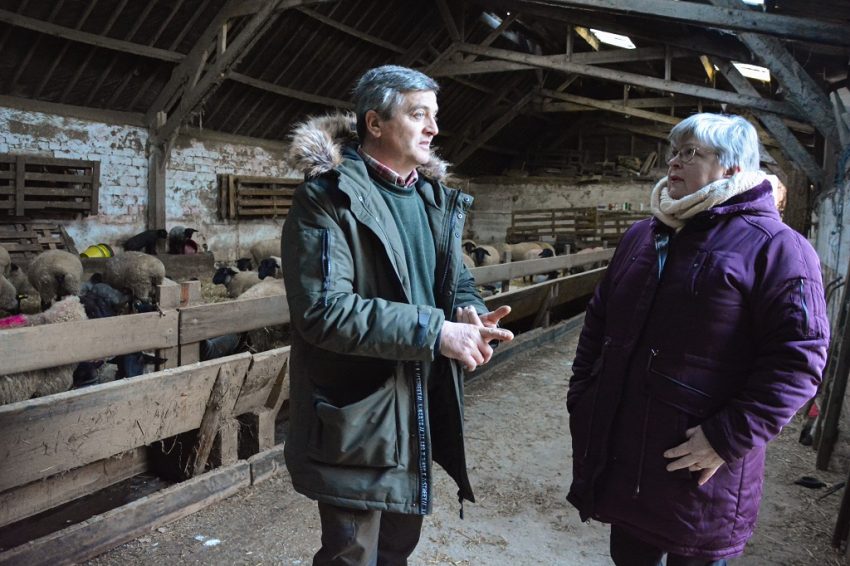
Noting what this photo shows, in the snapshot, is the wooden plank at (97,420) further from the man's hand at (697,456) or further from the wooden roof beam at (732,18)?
the wooden roof beam at (732,18)

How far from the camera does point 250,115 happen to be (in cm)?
1288

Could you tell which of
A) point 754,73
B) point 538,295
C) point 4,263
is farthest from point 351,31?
point 4,263

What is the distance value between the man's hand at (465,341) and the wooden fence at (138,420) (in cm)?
182

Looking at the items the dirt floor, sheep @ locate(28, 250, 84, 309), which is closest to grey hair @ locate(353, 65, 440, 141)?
the dirt floor

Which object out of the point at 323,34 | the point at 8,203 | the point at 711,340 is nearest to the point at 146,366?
the point at 711,340

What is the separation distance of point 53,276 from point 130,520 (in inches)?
207

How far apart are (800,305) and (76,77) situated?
10.5m

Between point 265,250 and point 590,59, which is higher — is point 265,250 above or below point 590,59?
below

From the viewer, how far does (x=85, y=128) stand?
33.5ft

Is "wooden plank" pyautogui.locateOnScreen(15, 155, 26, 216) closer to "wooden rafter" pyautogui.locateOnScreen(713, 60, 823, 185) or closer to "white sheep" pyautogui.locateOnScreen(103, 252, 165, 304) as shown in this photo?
"white sheep" pyautogui.locateOnScreen(103, 252, 165, 304)

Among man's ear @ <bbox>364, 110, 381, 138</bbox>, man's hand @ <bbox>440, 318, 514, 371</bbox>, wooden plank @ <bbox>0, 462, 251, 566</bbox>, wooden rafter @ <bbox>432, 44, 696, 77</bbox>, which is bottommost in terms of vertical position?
wooden plank @ <bbox>0, 462, 251, 566</bbox>

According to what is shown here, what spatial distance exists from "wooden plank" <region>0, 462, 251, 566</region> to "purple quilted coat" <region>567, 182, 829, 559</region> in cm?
201

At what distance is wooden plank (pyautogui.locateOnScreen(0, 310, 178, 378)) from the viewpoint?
8.77ft

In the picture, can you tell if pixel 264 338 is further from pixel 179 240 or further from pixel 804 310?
pixel 179 240
